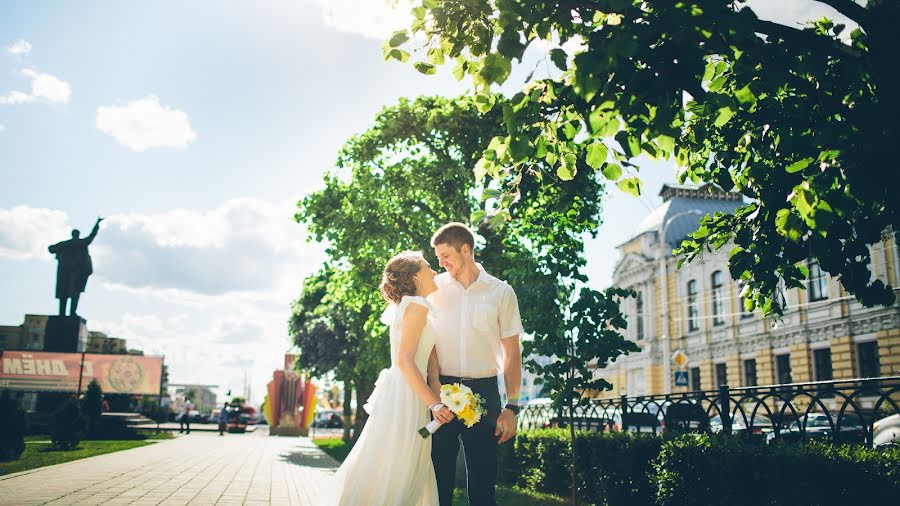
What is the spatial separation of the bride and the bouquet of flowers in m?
0.15

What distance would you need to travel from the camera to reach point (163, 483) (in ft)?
30.9

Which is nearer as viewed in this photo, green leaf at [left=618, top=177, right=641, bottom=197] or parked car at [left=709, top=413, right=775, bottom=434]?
green leaf at [left=618, top=177, right=641, bottom=197]

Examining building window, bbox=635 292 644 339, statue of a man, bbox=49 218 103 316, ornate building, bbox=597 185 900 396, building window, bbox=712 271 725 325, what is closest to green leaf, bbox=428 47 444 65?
ornate building, bbox=597 185 900 396

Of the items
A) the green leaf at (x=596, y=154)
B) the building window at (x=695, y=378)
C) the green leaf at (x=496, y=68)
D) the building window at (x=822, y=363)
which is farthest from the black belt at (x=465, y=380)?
the building window at (x=695, y=378)

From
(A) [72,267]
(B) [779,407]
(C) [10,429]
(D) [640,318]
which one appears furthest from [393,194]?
(D) [640,318]

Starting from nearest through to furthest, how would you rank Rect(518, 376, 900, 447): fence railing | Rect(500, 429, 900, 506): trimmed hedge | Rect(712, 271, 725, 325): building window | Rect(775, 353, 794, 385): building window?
Rect(500, 429, 900, 506): trimmed hedge < Rect(518, 376, 900, 447): fence railing < Rect(775, 353, 794, 385): building window < Rect(712, 271, 725, 325): building window

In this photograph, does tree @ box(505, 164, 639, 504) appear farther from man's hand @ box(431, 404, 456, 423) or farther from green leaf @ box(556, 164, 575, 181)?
man's hand @ box(431, 404, 456, 423)

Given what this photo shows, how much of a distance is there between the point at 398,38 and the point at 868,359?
94.3 ft

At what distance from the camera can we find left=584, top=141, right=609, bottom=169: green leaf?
3916 mm

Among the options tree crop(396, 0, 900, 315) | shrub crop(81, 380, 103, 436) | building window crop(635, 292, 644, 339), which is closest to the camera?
tree crop(396, 0, 900, 315)

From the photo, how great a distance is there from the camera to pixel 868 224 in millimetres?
5242

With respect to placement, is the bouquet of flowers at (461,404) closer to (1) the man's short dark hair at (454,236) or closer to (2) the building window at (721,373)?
(1) the man's short dark hair at (454,236)

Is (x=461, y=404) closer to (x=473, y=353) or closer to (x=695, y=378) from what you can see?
(x=473, y=353)

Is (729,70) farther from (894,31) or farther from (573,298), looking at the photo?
(573,298)
